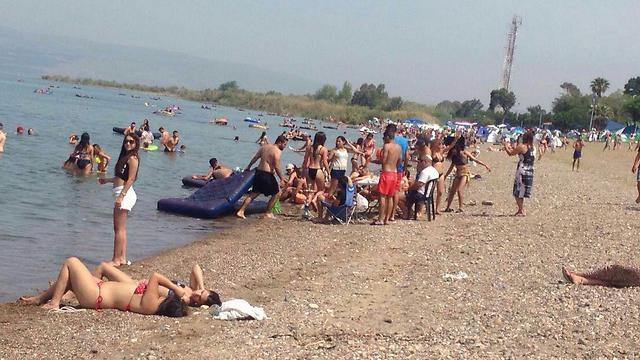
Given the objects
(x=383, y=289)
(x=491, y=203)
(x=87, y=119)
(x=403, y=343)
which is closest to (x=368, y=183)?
(x=491, y=203)

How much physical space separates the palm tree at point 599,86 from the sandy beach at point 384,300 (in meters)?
83.7

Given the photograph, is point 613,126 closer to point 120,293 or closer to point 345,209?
point 345,209

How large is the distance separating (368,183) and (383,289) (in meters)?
4.92

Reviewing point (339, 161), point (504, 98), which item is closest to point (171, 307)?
point (339, 161)

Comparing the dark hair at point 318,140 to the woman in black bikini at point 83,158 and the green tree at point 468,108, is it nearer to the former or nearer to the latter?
the woman in black bikini at point 83,158

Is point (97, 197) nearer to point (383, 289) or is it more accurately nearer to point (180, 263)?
point (180, 263)

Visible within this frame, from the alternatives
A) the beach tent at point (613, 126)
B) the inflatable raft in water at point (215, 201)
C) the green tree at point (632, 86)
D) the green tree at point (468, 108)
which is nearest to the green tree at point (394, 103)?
the green tree at point (468, 108)

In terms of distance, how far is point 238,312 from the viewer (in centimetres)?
632

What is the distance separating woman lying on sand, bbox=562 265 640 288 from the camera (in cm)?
739

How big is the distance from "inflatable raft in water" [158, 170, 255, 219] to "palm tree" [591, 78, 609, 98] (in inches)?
3341

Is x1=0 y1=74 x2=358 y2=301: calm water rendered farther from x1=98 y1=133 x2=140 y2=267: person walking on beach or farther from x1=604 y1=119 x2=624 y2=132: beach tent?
x1=604 y1=119 x2=624 y2=132: beach tent

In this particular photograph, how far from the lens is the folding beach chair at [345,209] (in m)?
11.9

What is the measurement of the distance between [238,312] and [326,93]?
443 feet

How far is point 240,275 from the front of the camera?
8516 mm
